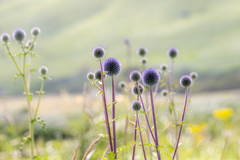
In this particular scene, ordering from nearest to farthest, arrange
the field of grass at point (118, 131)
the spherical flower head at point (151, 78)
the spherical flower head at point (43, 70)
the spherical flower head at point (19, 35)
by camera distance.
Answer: the spherical flower head at point (151, 78) → the spherical flower head at point (19, 35) → the spherical flower head at point (43, 70) → the field of grass at point (118, 131)

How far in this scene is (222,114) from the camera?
172 inches

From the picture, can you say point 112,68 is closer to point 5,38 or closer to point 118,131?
point 5,38

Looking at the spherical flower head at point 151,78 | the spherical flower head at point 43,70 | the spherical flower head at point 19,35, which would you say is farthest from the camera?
the spherical flower head at point 43,70

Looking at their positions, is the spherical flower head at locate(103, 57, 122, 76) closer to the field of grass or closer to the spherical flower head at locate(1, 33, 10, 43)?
the spherical flower head at locate(1, 33, 10, 43)

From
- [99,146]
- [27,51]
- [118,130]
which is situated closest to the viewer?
[27,51]

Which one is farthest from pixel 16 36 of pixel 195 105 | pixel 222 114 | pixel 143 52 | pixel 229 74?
pixel 229 74

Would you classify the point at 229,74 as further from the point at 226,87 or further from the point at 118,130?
the point at 118,130

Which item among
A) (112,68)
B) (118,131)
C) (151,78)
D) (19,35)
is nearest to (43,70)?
(19,35)

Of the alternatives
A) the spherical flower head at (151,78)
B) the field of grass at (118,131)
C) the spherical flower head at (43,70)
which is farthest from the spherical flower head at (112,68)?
the field of grass at (118,131)

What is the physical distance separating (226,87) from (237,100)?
4.71 meters

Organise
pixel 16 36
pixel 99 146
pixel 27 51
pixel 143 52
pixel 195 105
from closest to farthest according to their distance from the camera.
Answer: pixel 27 51 → pixel 16 36 → pixel 143 52 → pixel 99 146 → pixel 195 105

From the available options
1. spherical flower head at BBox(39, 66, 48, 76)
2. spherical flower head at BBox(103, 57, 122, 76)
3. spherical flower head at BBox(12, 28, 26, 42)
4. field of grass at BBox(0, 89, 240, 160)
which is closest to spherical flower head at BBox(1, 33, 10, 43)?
spherical flower head at BBox(12, 28, 26, 42)

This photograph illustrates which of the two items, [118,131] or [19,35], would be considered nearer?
[19,35]

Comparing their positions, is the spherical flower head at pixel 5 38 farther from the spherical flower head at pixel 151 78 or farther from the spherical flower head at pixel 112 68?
the spherical flower head at pixel 151 78
